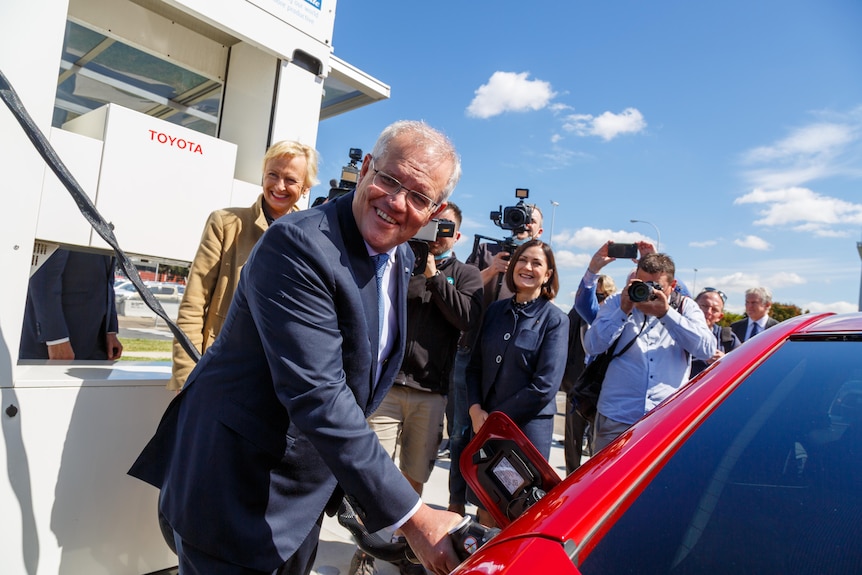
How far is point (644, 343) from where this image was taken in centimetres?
323

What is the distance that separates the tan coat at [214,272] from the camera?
253 centimetres

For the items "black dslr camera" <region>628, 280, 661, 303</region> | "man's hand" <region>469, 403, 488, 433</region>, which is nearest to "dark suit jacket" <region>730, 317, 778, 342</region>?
"black dslr camera" <region>628, 280, 661, 303</region>

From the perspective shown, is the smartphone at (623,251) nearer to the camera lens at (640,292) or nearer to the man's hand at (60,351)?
the camera lens at (640,292)

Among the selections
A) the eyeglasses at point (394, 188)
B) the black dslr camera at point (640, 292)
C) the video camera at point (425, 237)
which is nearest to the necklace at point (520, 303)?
the black dslr camera at point (640, 292)

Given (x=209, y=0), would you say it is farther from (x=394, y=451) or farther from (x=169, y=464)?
(x=394, y=451)

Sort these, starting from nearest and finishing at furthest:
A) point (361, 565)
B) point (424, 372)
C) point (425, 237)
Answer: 1. point (425, 237)
2. point (361, 565)
3. point (424, 372)

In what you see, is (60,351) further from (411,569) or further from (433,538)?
(433,538)

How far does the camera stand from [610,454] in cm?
110

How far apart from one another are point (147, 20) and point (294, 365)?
9.35 feet

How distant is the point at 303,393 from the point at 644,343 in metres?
2.51

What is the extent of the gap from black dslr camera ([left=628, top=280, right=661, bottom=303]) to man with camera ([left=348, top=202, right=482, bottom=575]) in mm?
908

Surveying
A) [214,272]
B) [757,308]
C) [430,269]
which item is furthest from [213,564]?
[757,308]

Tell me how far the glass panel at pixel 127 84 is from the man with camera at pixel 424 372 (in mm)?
1825

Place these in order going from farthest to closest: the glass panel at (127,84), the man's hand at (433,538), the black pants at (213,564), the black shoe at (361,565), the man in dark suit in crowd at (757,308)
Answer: the man in dark suit in crowd at (757,308)
the glass panel at (127,84)
the black shoe at (361,565)
the black pants at (213,564)
the man's hand at (433,538)
